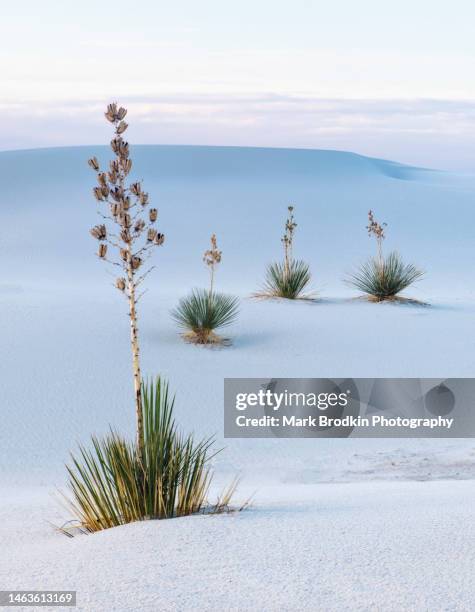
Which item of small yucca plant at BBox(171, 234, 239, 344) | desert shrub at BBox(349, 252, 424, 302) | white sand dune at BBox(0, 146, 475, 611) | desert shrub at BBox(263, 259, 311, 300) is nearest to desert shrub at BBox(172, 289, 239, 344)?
small yucca plant at BBox(171, 234, 239, 344)

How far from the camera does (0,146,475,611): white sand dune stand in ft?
11.1

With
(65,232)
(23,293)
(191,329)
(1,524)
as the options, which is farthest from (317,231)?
(1,524)

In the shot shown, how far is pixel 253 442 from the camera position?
8203 millimetres

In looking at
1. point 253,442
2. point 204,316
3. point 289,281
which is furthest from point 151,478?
point 289,281

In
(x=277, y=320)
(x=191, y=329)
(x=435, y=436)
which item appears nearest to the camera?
(x=435, y=436)

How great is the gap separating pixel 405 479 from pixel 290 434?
1.61 metres

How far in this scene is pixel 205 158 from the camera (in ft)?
131

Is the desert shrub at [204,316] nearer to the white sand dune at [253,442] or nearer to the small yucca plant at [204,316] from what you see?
the small yucca plant at [204,316]

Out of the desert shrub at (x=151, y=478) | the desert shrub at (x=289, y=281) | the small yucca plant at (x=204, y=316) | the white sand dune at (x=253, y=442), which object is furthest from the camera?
the desert shrub at (x=289, y=281)

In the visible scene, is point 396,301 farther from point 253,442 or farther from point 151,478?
point 151,478

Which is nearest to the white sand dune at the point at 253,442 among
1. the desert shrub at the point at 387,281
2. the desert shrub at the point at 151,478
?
the desert shrub at the point at 151,478

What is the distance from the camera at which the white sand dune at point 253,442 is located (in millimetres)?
3383

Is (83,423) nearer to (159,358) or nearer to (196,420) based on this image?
(196,420)

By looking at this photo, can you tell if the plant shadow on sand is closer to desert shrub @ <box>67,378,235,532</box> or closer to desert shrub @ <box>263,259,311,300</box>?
desert shrub @ <box>263,259,311,300</box>
